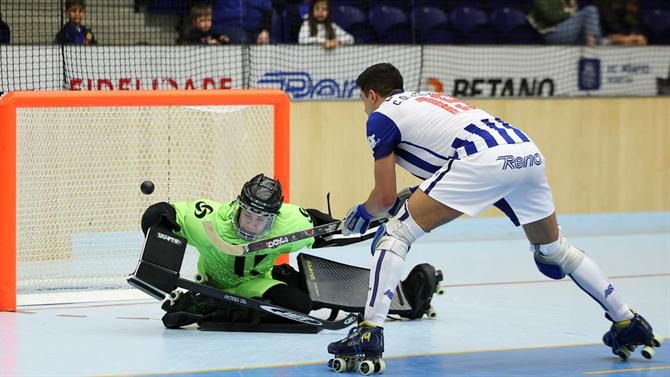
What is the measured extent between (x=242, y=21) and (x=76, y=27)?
58.0 inches

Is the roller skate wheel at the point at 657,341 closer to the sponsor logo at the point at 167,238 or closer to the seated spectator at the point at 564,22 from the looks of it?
the sponsor logo at the point at 167,238

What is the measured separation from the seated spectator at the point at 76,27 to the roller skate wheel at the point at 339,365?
4803mm

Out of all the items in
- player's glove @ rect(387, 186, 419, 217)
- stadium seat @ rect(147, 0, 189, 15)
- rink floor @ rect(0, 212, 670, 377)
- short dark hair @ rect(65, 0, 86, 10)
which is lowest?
rink floor @ rect(0, 212, 670, 377)

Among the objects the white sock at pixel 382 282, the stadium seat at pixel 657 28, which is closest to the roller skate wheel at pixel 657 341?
the white sock at pixel 382 282

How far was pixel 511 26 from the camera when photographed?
12.0m

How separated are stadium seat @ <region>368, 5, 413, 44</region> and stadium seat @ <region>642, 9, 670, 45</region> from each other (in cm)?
304

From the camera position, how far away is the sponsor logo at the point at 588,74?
37.4ft

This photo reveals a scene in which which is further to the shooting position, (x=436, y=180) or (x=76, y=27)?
(x=76, y=27)

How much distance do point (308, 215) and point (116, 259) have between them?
1461 millimetres

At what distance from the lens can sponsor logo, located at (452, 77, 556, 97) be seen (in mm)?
10969

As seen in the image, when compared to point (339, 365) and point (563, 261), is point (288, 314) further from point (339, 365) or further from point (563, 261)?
point (563, 261)

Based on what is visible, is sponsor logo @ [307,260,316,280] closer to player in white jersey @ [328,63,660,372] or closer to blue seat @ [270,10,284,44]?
player in white jersey @ [328,63,660,372]

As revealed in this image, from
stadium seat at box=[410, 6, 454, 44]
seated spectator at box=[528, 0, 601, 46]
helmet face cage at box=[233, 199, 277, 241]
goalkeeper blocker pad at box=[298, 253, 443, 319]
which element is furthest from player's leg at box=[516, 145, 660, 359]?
seated spectator at box=[528, 0, 601, 46]

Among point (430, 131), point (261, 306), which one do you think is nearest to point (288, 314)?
point (261, 306)
